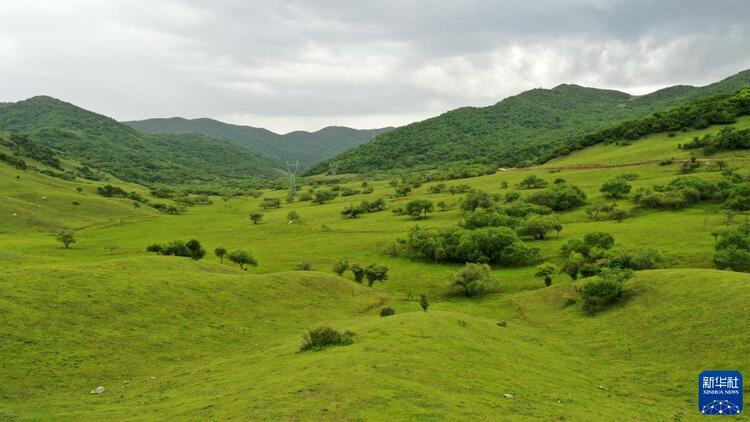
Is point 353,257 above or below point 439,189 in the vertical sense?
below

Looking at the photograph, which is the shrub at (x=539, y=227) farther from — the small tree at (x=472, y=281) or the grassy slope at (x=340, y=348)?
the small tree at (x=472, y=281)

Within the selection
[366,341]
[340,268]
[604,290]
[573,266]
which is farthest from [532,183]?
[366,341]

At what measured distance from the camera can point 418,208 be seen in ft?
472

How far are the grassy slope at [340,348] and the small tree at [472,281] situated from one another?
2.80 metres

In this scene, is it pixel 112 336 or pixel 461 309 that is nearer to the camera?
pixel 112 336

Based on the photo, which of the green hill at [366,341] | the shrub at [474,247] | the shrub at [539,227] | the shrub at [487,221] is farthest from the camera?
the shrub at [487,221]

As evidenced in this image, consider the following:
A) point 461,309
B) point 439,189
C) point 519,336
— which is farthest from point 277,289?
point 439,189

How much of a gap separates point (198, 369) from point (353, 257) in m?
69.0

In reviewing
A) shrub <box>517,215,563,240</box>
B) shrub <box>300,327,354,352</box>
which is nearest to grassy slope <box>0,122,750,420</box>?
shrub <box>300,327,354,352</box>

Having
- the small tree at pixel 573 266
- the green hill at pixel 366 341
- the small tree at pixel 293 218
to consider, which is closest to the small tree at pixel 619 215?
the green hill at pixel 366 341

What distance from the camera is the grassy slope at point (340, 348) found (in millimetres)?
28644

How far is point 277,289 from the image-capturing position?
66438 millimetres

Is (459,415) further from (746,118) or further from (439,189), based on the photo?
(746,118)

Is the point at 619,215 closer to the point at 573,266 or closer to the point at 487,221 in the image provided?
the point at 487,221
